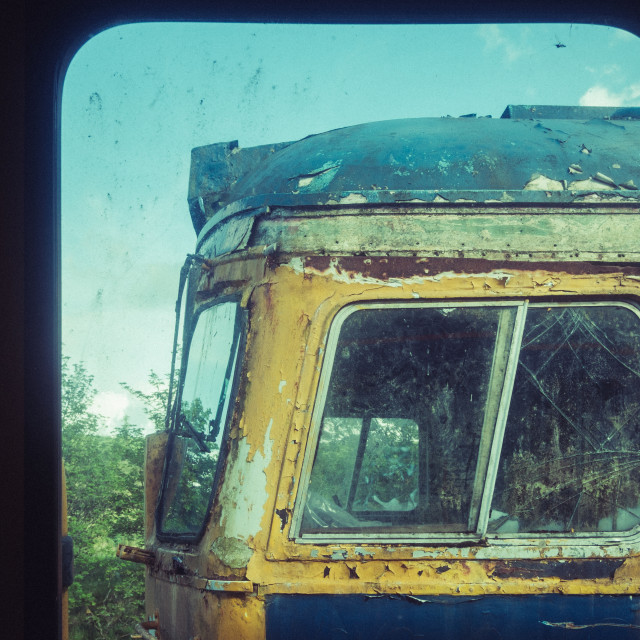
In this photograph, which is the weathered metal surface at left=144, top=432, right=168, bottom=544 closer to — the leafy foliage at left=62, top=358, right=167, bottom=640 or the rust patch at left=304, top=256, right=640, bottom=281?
the rust patch at left=304, top=256, right=640, bottom=281

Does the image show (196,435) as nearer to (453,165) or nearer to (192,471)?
(192,471)

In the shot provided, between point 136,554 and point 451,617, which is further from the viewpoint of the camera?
point 136,554

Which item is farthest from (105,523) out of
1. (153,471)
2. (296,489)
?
(296,489)

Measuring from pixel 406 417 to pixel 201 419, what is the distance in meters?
0.90

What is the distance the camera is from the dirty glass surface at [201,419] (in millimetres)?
2434

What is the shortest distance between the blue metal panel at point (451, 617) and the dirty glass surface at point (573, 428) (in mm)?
224

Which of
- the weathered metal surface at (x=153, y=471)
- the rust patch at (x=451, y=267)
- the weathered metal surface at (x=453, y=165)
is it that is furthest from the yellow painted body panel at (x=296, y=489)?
the weathered metal surface at (x=153, y=471)

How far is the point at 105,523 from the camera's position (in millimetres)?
5887

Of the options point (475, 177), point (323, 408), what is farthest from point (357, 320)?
point (475, 177)

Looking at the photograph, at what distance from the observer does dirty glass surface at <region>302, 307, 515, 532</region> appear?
2.16 metres

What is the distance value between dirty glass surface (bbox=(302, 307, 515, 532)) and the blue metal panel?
23 cm

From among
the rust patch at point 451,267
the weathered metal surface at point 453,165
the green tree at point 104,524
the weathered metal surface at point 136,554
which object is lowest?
the green tree at point 104,524

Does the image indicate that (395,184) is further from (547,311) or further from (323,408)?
(323,408)

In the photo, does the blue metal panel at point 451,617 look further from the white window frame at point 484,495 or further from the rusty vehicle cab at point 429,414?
the white window frame at point 484,495
